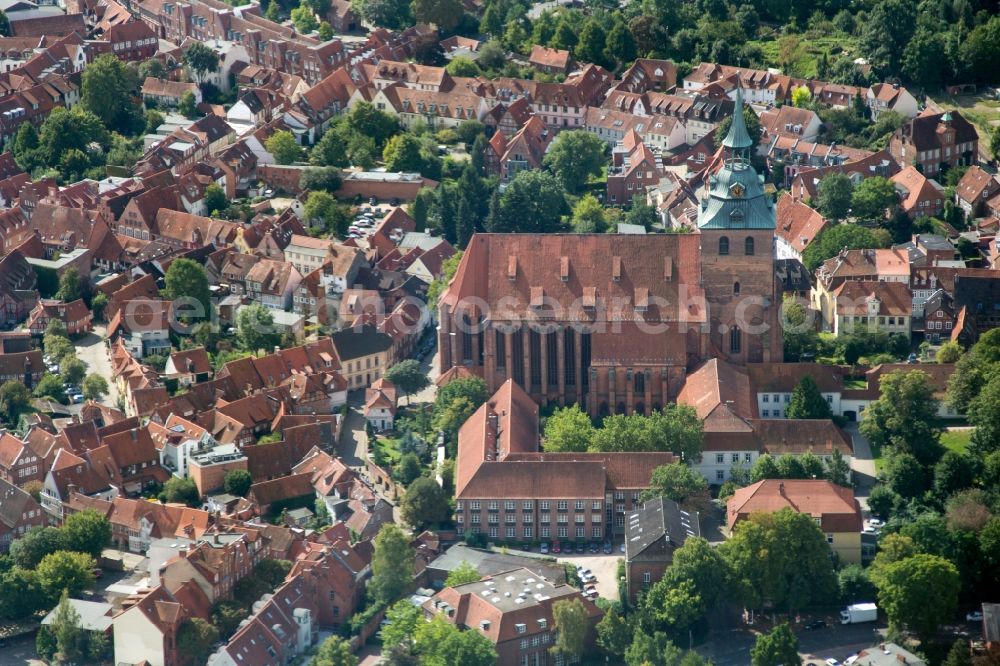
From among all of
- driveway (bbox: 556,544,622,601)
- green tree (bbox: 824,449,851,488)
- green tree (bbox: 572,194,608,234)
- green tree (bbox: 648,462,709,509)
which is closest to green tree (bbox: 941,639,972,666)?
green tree (bbox: 824,449,851,488)

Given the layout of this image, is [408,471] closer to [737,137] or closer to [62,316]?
[737,137]

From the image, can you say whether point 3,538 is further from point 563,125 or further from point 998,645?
point 563,125

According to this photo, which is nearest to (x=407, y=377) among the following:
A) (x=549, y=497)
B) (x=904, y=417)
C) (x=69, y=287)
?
(x=549, y=497)

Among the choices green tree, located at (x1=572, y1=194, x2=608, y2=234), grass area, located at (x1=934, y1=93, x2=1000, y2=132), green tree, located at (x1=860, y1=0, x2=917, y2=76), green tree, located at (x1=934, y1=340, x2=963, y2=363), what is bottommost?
green tree, located at (x1=934, y1=340, x2=963, y2=363)

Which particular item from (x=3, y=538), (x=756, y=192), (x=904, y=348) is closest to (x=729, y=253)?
(x=756, y=192)

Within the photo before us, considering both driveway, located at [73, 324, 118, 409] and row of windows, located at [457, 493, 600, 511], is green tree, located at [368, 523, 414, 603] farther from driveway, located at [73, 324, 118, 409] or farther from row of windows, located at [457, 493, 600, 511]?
driveway, located at [73, 324, 118, 409]
